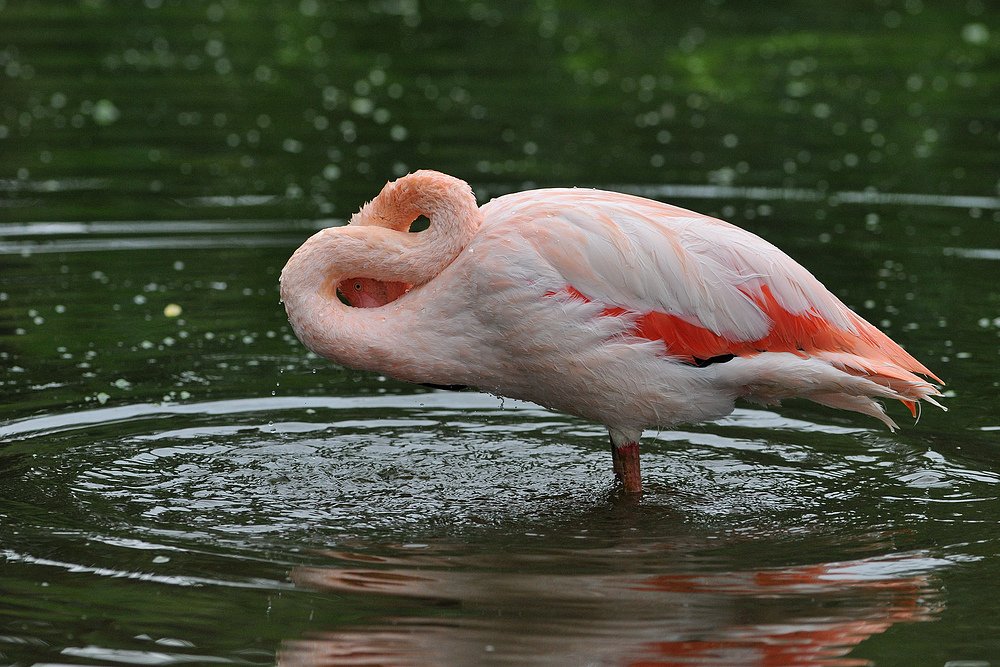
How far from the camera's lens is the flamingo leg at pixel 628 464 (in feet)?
20.4

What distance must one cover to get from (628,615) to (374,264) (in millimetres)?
1868

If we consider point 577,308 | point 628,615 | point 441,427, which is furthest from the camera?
point 441,427

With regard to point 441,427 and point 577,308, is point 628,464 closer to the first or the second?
point 577,308

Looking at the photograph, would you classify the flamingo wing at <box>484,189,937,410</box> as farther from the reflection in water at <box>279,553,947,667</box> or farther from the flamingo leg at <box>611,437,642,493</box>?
the reflection in water at <box>279,553,947,667</box>

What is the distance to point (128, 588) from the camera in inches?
196

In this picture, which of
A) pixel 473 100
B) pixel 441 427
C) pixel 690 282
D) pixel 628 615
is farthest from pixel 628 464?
pixel 473 100

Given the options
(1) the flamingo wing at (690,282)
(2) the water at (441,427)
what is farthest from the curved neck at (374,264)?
(2) the water at (441,427)

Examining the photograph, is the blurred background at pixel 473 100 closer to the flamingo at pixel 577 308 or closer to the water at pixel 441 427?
the water at pixel 441 427

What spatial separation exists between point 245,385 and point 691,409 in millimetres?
2854

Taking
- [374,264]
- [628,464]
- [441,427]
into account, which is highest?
[374,264]

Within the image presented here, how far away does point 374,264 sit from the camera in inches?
226

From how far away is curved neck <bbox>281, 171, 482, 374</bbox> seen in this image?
5.61 metres

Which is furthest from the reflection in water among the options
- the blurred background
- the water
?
the blurred background

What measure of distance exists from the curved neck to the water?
0.76 meters
